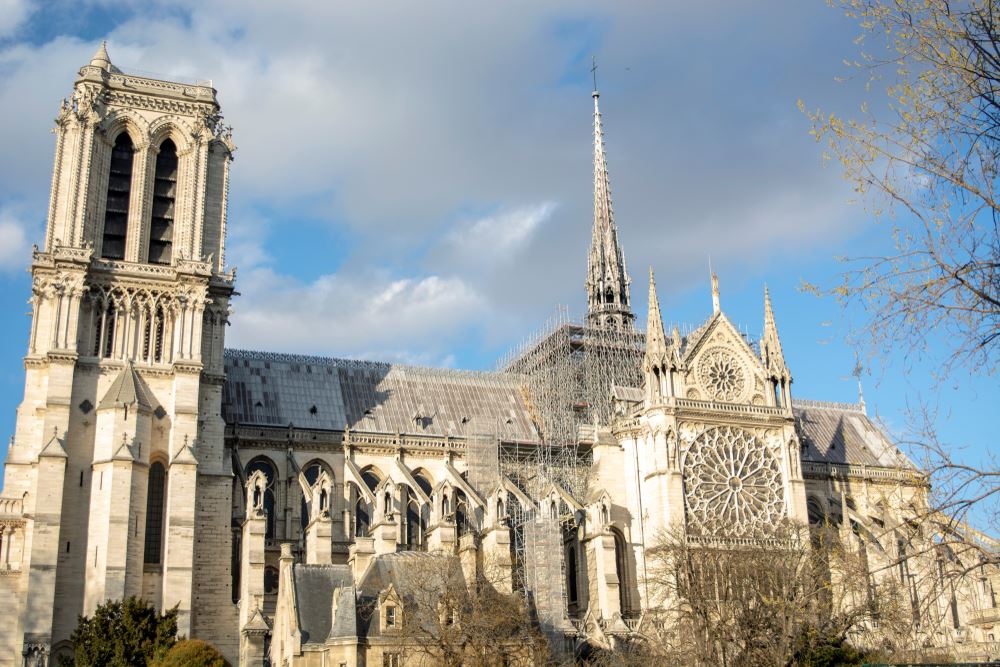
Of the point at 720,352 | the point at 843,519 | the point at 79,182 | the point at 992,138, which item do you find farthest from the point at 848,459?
the point at 992,138

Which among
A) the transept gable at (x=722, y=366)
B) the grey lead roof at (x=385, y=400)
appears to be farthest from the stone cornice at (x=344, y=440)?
the transept gable at (x=722, y=366)

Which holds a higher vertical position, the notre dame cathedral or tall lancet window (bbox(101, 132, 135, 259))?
tall lancet window (bbox(101, 132, 135, 259))

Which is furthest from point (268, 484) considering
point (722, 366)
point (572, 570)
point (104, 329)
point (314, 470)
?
point (722, 366)

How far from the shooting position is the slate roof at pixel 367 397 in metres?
54.5

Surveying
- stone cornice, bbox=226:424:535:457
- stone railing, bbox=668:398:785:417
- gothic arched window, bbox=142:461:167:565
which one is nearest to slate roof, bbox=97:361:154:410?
gothic arched window, bbox=142:461:167:565

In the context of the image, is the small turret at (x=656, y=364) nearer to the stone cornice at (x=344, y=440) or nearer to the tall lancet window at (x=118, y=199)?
the stone cornice at (x=344, y=440)

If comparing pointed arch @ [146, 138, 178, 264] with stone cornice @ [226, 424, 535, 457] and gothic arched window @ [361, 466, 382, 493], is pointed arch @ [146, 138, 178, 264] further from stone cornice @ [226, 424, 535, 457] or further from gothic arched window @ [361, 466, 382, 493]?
gothic arched window @ [361, 466, 382, 493]

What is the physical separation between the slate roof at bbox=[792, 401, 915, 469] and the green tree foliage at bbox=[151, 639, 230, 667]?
113ft

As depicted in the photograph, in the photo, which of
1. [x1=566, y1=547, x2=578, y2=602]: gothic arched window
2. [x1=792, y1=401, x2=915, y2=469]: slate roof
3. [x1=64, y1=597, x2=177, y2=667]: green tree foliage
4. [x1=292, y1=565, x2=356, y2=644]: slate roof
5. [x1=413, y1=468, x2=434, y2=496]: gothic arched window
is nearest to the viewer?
[x1=292, y1=565, x2=356, y2=644]: slate roof

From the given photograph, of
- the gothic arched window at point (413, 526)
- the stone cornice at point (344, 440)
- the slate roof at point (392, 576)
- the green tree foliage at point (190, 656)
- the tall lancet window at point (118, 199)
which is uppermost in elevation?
the tall lancet window at point (118, 199)

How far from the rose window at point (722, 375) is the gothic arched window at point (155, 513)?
79.1ft

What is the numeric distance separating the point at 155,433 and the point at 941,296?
1533 inches

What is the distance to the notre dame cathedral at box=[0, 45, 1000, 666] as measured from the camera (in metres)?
42.2

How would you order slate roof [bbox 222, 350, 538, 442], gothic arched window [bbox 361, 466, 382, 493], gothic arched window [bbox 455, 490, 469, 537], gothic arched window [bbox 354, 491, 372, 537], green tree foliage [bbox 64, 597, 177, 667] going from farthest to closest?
slate roof [bbox 222, 350, 538, 442], gothic arched window [bbox 361, 466, 382, 493], gothic arched window [bbox 455, 490, 469, 537], gothic arched window [bbox 354, 491, 372, 537], green tree foliage [bbox 64, 597, 177, 667]
